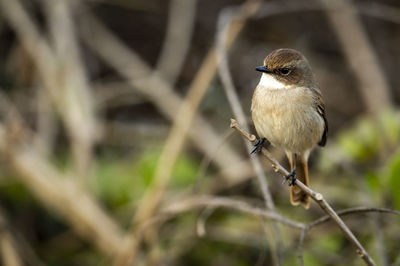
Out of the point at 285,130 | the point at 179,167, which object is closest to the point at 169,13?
the point at 179,167

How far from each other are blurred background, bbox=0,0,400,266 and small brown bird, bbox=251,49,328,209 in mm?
232

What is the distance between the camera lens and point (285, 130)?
10.1 ft

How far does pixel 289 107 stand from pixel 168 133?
11.7 ft

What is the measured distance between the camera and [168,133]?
6562 mm

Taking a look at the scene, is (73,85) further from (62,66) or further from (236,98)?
(236,98)

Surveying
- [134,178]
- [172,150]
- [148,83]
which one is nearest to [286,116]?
[172,150]

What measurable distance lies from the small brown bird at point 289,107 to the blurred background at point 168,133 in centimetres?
23

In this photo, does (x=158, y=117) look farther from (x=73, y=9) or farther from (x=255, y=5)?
(x=255, y=5)

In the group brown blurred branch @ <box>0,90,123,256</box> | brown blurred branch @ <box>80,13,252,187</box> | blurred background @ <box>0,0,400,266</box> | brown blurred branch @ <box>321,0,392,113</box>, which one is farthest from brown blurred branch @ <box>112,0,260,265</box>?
brown blurred branch @ <box>321,0,392,113</box>

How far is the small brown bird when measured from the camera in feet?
10.0

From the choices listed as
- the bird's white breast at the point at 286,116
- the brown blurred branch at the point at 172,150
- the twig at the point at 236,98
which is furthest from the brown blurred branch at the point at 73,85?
the bird's white breast at the point at 286,116

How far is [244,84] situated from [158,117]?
46.8 inches

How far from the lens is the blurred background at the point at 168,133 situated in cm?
447

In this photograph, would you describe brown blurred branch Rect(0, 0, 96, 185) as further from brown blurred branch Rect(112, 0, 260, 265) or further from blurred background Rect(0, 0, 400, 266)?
brown blurred branch Rect(112, 0, 260, 265)
